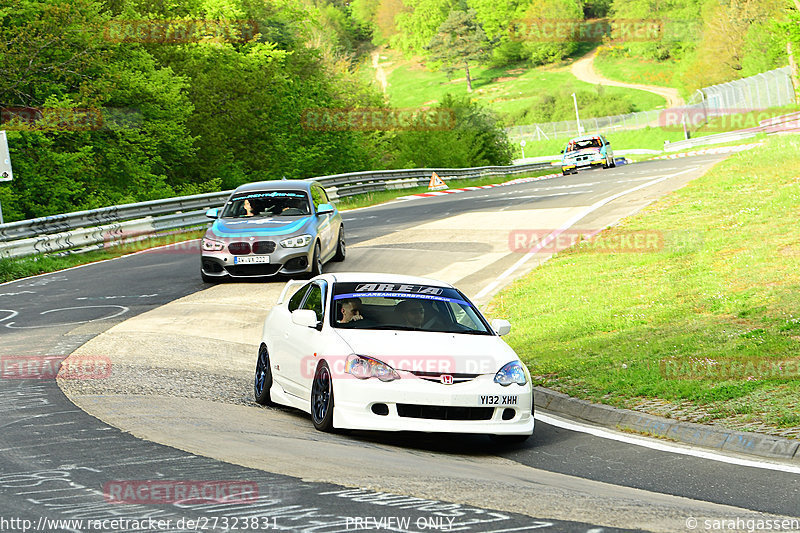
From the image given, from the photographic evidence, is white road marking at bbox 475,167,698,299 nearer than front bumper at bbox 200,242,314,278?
No

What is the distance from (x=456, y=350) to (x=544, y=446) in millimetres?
1139

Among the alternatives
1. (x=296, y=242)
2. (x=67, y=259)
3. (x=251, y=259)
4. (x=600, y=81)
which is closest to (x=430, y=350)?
(x=296, y=242)

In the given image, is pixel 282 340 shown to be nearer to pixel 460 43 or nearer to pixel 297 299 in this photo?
pixel 297 299

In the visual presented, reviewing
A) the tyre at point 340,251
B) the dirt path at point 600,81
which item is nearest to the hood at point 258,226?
the tyre at point 340,251

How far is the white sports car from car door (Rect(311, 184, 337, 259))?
8603 millimetres

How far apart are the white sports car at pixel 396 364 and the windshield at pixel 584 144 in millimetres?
45276

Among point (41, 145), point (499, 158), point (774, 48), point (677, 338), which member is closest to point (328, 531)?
point (677, 338)

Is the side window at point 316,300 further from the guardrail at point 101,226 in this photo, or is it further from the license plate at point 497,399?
the guardrail at point 101,226

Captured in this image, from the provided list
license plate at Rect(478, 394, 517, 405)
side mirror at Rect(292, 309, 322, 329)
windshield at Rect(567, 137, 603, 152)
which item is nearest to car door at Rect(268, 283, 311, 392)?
side mirror at Rect(292, 309, 322, 329)

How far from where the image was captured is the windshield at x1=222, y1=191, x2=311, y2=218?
61.1ft

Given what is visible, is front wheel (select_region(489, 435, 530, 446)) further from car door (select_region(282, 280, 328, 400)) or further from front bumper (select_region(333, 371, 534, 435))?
car door (select_region(282, 280, 328, 400))

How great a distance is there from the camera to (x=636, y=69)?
15212 cm

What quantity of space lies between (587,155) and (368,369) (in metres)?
46.9

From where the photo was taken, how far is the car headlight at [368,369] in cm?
837
